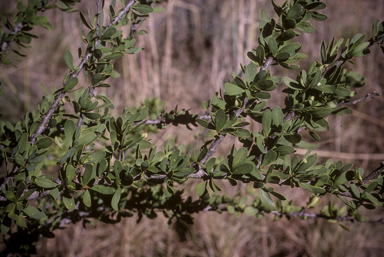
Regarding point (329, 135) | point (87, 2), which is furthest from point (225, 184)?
point (87, 2)

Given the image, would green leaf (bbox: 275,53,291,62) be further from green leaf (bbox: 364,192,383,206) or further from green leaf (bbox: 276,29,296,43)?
green leaf (bbox: 364,192,383,206)

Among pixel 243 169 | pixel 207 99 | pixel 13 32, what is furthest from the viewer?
pixel 207 99

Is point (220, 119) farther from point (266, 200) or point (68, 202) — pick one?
point (68, 202)

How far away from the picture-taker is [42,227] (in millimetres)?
616

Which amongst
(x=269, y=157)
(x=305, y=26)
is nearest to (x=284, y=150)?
(x=269, y=157)

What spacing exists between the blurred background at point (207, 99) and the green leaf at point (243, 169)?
0.87 meters

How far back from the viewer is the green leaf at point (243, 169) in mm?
385

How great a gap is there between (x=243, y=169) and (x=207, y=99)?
186 centimetres

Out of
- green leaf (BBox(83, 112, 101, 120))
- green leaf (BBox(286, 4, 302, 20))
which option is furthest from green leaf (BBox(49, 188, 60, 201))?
green leaf (BBox(286, 4, 302, 20))

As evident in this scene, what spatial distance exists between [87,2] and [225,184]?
2.69m

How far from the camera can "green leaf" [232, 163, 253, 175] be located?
39 cm

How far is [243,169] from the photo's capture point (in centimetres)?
40

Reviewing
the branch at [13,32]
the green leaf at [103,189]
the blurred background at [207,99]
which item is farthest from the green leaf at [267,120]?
the blurred background at [207,99]

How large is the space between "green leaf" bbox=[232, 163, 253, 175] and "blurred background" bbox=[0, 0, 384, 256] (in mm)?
871
